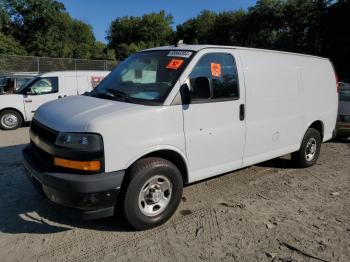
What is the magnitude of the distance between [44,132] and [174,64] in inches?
68.0

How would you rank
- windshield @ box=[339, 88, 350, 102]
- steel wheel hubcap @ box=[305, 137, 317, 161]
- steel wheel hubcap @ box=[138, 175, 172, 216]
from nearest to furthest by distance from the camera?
steel wheel hubcap @ box=[138, 175, 172, 216] < steel wheel hubcap @ box=[305, 137, 317, 161] < windshield @ box=[339, 88, 350, 102]

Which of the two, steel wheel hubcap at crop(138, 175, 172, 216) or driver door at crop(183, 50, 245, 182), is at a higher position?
driver door at crop(183, 50, 245, 182)

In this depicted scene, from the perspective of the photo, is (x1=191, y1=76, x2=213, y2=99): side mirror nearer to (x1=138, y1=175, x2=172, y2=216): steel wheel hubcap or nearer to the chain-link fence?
(x1=138, y1=175, x2=172, y2=216): steel wheel hubcap

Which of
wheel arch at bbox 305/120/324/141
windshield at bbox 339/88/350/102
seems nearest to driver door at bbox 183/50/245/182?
wheel arch at bbox 305/120/324/141

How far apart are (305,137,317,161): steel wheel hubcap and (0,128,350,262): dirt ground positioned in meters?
0.80

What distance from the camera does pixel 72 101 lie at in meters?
4.44

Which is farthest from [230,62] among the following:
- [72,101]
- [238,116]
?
[72,101]

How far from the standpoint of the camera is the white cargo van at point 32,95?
34.7 ft

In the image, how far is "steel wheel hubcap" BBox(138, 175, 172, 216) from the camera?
3.94 meters

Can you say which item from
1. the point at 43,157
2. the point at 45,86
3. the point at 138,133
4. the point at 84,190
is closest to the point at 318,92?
the point at 138,133

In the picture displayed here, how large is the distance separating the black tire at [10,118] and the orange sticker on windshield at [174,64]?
312 inches

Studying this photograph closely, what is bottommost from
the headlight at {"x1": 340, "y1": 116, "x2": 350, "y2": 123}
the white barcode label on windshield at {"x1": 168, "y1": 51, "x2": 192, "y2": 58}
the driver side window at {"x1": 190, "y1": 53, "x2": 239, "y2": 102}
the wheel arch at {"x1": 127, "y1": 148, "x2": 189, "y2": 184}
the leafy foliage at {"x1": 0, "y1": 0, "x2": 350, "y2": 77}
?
the wheel arch at {"x1": 127, "y1": 148, "x2": 189, "y2": 184}

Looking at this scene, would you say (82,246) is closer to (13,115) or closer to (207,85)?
(207,85)

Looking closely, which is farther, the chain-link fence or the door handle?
the chain-link fence
